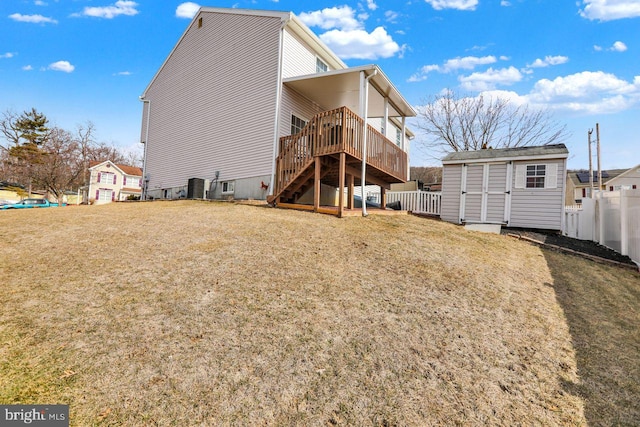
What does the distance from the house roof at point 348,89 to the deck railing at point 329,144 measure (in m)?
1.58

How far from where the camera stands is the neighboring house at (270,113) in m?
8.77

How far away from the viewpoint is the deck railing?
8.02 m

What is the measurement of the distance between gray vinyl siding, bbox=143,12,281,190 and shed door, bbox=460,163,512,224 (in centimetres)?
762

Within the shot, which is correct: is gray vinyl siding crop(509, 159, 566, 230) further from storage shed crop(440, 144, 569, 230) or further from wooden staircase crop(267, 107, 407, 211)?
wooden staircase crop(267, 107, 407, 211)

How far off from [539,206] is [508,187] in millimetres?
1154

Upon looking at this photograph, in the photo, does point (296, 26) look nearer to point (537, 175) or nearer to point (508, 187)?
point (508, 187)

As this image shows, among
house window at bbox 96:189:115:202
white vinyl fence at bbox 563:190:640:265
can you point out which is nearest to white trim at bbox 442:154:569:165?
white vinyl fence at bbox 563:190:640:265

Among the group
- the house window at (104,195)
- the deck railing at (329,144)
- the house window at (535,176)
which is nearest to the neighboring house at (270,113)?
the deck railing at (329,144)

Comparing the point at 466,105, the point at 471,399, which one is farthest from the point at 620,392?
the point at 466,105

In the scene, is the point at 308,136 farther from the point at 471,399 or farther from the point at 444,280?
the point at 471,399

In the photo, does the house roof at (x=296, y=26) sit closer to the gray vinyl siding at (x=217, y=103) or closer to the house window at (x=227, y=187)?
the gray vinyl siding at (x=217, y=103)

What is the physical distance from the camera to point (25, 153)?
1256 inches

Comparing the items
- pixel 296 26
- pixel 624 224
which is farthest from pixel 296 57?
pixel 624 224

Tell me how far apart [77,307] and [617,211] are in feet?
40.5
